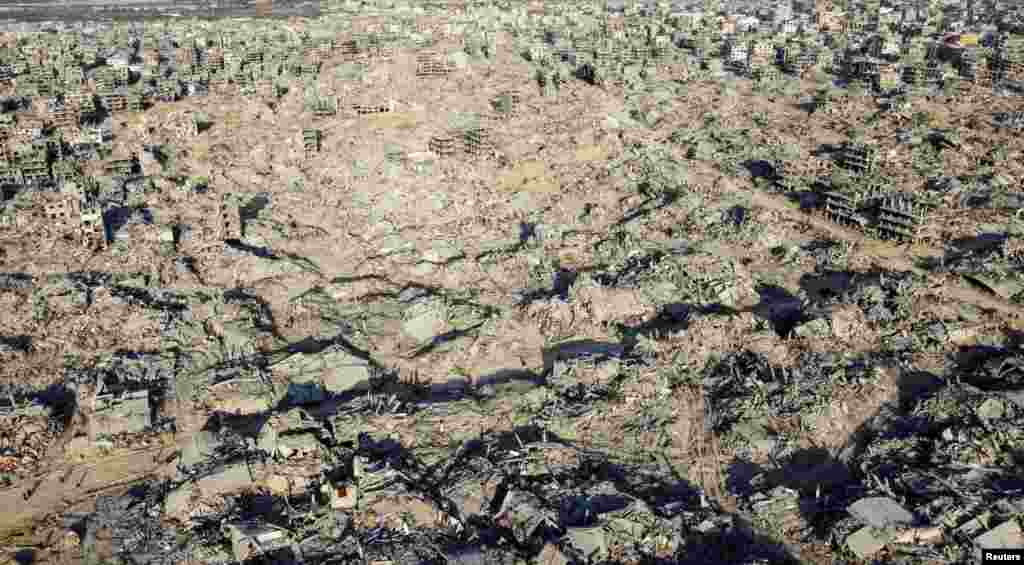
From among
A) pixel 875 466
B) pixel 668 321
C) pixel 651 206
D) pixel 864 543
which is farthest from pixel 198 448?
pixel 651 206

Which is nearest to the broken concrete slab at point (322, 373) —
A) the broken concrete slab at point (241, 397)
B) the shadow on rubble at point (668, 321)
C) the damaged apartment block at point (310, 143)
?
the broken concrete slab at point (241, 397)

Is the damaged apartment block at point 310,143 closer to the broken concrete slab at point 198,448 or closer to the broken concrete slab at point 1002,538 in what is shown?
the broken concrete slab at point 198,448

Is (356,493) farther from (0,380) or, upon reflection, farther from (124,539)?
(0,380)

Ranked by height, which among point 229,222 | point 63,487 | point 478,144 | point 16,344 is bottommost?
point 63,487

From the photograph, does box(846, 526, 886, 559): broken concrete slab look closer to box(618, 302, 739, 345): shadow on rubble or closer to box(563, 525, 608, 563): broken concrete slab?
box(563, 525, 608, 563): broken concrete slab

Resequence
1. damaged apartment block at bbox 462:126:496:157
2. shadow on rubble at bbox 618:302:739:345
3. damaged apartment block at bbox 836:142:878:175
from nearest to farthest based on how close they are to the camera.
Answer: shadow on rubble at bbox 618:302:739:345
damaged apartment block at bbox 836:142:878:175
damaged apartment block at bbox 462:126:496:157

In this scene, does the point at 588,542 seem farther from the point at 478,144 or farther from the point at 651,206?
the point at 478,144

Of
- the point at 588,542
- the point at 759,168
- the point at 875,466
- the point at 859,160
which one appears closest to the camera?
the point at 588,542

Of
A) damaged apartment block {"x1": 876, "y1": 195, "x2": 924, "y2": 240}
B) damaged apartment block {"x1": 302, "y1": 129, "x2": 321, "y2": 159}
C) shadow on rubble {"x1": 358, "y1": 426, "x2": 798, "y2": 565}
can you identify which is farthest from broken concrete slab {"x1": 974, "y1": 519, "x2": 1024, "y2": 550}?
damaged apartment block {"x1": 302, "y1": 129, "x2": 321, "y2": 159}

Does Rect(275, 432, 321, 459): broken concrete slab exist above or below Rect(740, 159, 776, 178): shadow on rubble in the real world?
below
